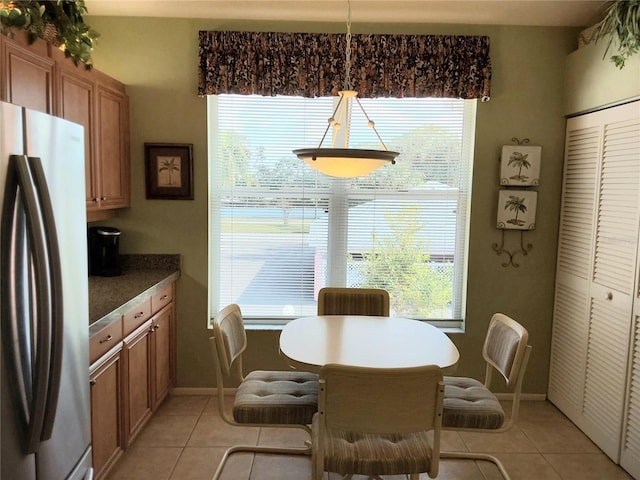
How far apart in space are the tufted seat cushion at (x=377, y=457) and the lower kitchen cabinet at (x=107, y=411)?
1.01 metres

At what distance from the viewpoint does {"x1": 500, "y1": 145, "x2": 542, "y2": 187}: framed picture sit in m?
3.35

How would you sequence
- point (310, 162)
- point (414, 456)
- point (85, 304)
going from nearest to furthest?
point (85, 304)
point (414, 456)
point (310, 162)

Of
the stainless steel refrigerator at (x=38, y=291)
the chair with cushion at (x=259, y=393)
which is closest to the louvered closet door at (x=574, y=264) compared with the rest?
the chair with cushion at (x=259, y=393)

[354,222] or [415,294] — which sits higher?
[354,222]

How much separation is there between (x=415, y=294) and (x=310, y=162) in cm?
178

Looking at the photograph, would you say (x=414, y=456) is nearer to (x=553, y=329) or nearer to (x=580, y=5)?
(x=553, y=329)

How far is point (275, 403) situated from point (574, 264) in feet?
7.07

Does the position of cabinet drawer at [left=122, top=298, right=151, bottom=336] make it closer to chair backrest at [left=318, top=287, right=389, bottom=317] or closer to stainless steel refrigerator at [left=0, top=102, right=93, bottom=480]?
stainless steel refrigerator at [left=0, top=102, right=93, bottom=480]

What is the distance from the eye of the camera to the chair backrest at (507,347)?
2203mm

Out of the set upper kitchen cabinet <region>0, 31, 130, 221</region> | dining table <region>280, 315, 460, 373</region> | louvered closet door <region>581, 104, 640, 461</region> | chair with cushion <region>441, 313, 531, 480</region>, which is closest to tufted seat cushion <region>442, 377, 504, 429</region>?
chair with cushion <region>441, 313, 531, 480</region>

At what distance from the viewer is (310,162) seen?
6.98 feet

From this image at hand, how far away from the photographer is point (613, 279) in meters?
2.80

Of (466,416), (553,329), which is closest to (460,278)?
(553,329)

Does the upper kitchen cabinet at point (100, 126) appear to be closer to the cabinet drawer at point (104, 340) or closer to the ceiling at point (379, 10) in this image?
the ceiling at point (379, 10)
